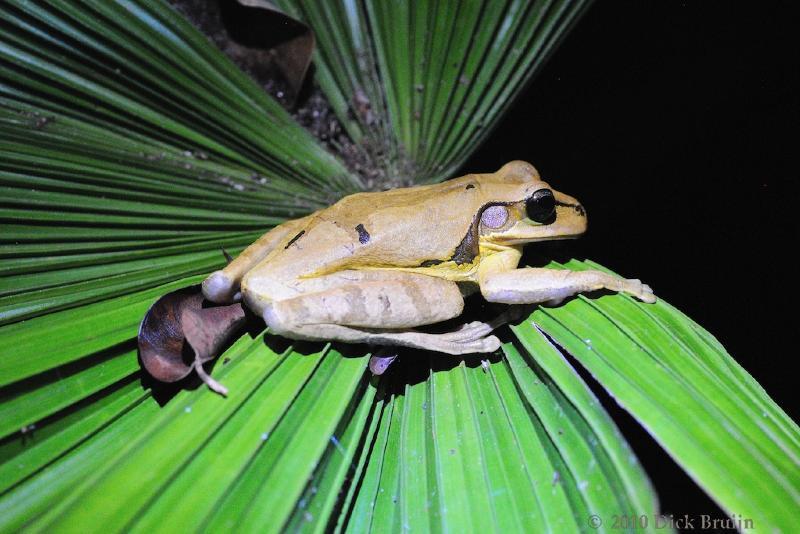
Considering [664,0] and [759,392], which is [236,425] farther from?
[664,0]

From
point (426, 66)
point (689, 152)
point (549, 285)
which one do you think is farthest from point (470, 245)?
point (689, 152)

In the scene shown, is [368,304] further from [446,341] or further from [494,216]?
[494,216]

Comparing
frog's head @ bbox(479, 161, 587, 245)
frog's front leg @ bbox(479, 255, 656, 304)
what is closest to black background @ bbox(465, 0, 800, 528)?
frog's head @ bbox(479, 161, 587, 245)

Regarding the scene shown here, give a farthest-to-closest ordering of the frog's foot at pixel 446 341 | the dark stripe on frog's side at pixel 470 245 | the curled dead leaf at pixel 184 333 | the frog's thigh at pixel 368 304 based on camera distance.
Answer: the dark stripe on frog's side at pixel 470 245, the frog's foot at pixel 446 341, the frog's thigh at pixel 368 304, the curled dead leaf at pixel 184 333

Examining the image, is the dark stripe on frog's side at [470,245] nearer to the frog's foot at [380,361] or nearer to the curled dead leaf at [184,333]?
the frog's foot at [380,361]

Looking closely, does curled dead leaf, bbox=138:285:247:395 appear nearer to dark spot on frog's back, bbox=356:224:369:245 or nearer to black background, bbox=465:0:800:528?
dark spot on frog's back, bbox=356:224:369:245

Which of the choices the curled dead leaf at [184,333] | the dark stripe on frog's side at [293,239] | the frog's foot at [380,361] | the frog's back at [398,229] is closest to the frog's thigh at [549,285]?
the frog's back at [398,229]

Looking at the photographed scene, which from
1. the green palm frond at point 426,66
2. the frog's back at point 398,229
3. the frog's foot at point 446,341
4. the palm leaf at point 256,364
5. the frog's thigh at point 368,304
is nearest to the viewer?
the palm leaf at point 256,364
